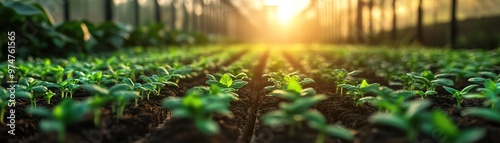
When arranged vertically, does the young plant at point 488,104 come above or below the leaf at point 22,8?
below

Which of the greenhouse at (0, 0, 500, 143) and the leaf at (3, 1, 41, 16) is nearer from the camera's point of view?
the greenhouse at (0, 0, 500, 143)

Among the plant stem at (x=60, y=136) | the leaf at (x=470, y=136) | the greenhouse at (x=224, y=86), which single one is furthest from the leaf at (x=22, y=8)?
the leaf at (x=470, y=136)

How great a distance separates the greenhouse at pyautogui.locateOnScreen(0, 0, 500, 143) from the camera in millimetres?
1328

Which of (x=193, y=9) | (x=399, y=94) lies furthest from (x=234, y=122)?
(x=193, y=9)

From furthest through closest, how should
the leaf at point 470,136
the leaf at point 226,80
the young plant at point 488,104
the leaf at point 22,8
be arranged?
1. the leaf at point 22,8
2. the leaf at point 226,80
3. the young plant at point 488,104
4. the leaf at point 470,136

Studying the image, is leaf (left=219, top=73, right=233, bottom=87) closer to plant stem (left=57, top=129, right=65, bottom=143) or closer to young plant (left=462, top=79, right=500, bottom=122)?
plant stem (left=57, top=129, right=65, bottom=143)

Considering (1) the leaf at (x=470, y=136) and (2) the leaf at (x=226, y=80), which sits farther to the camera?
(2) the leaf at (x=226, y=80)

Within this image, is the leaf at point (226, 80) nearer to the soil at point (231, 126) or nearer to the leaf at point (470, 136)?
the soil at point (231, 126)

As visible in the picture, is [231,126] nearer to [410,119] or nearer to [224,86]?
[224,86]

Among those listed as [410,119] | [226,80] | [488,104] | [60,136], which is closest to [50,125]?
[60,136]

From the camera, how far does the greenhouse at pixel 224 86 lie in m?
1.33

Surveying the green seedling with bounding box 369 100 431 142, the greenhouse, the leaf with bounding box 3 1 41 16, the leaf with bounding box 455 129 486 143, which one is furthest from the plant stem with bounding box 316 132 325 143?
the leaf with bounding box 3 1 41 16

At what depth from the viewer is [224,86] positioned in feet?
6.52

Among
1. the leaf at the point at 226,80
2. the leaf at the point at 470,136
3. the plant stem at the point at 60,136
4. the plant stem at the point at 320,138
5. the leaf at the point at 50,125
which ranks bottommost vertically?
the plant stem at the point at 320,138
